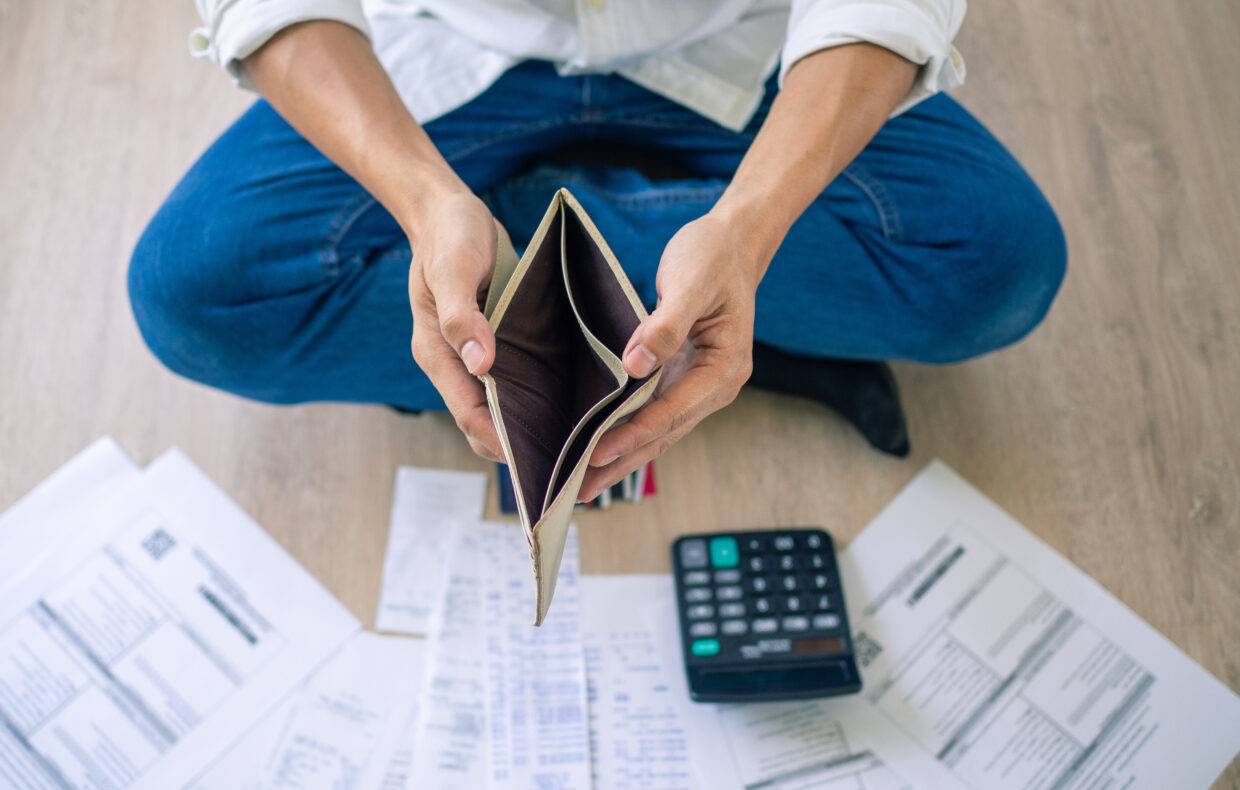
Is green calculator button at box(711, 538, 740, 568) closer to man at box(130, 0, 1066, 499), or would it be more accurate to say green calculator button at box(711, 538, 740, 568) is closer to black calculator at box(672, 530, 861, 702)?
black calculator at box(672, 530, 861, 702)

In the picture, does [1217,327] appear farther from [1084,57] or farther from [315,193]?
[315,193]

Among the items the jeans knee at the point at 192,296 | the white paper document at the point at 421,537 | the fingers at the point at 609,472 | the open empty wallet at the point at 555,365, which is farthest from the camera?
the white paper document at the point at 421,537

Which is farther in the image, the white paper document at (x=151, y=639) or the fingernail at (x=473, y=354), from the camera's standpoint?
the white paper document at (x=151, y=639)

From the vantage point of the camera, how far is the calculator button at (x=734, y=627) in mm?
829

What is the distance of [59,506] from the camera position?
0.92m

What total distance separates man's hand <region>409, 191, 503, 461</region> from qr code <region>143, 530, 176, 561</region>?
48cm

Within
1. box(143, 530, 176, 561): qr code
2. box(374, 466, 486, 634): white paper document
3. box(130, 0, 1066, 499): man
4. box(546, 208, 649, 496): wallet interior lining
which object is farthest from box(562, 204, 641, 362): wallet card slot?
box(143, 530, 176, 561): qr code

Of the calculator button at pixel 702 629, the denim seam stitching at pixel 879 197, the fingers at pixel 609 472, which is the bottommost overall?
the calculator button at pixel 702 629

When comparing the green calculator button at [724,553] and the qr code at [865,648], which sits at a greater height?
the green calculator button at [724,553]

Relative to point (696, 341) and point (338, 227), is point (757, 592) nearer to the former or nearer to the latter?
point (696, 341)

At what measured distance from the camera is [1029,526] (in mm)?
912

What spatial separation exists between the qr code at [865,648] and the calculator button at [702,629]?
0.15 metres

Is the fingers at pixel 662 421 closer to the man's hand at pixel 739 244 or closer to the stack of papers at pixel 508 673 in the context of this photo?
the man's hand at pixel 739 244

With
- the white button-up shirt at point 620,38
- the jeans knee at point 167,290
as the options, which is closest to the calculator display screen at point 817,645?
the white button-up shirt at point 620,38
